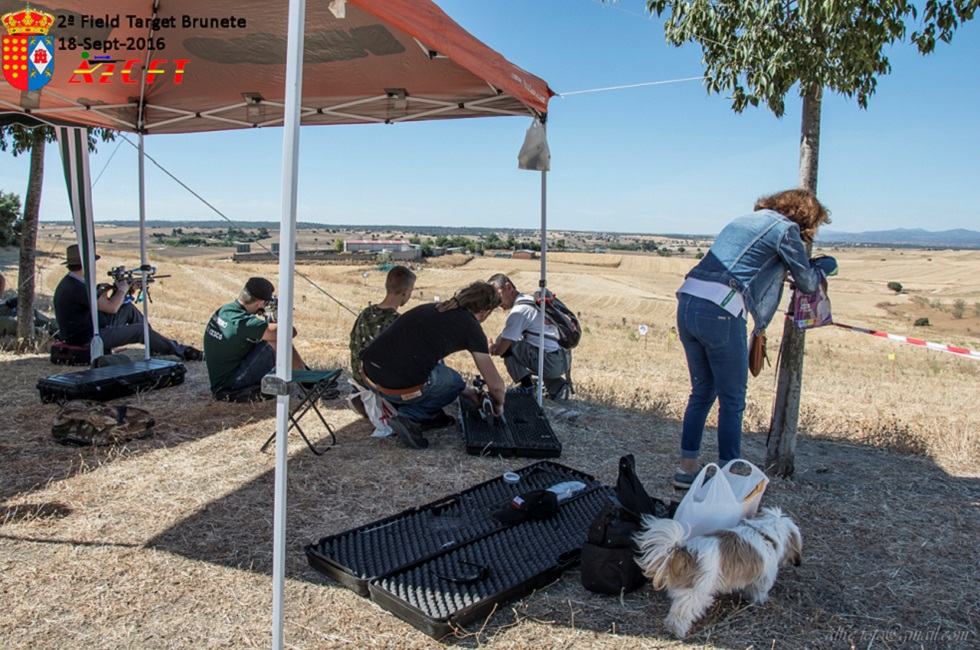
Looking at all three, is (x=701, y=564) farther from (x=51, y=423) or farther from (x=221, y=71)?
(x=221, y=71)

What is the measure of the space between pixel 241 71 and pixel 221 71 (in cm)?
16

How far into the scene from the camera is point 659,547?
2363mm

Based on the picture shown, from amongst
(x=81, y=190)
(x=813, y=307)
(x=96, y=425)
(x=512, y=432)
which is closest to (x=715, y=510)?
(x=813, y=307)

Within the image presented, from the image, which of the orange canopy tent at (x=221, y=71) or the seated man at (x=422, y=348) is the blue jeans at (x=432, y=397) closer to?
the seated man at (x=422, y=348)

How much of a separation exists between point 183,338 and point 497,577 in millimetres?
7674

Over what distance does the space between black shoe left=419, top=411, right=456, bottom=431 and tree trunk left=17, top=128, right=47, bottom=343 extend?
204 inches

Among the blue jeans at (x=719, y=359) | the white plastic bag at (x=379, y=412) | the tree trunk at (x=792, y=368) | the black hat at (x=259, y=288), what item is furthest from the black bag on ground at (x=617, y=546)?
the black hat at (x=259, y=288)

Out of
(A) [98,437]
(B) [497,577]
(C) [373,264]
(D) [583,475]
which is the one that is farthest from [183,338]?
(C) [373,264]

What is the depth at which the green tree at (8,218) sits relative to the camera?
24906 mm

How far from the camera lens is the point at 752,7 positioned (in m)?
3.70

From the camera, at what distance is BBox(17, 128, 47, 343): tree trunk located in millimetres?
7359

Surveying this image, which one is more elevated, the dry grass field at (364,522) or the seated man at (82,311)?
the seated man at (82,311)

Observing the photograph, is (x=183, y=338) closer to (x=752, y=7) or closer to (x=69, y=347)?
(x=69, y=347)

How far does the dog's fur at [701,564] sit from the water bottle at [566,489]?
907mm
